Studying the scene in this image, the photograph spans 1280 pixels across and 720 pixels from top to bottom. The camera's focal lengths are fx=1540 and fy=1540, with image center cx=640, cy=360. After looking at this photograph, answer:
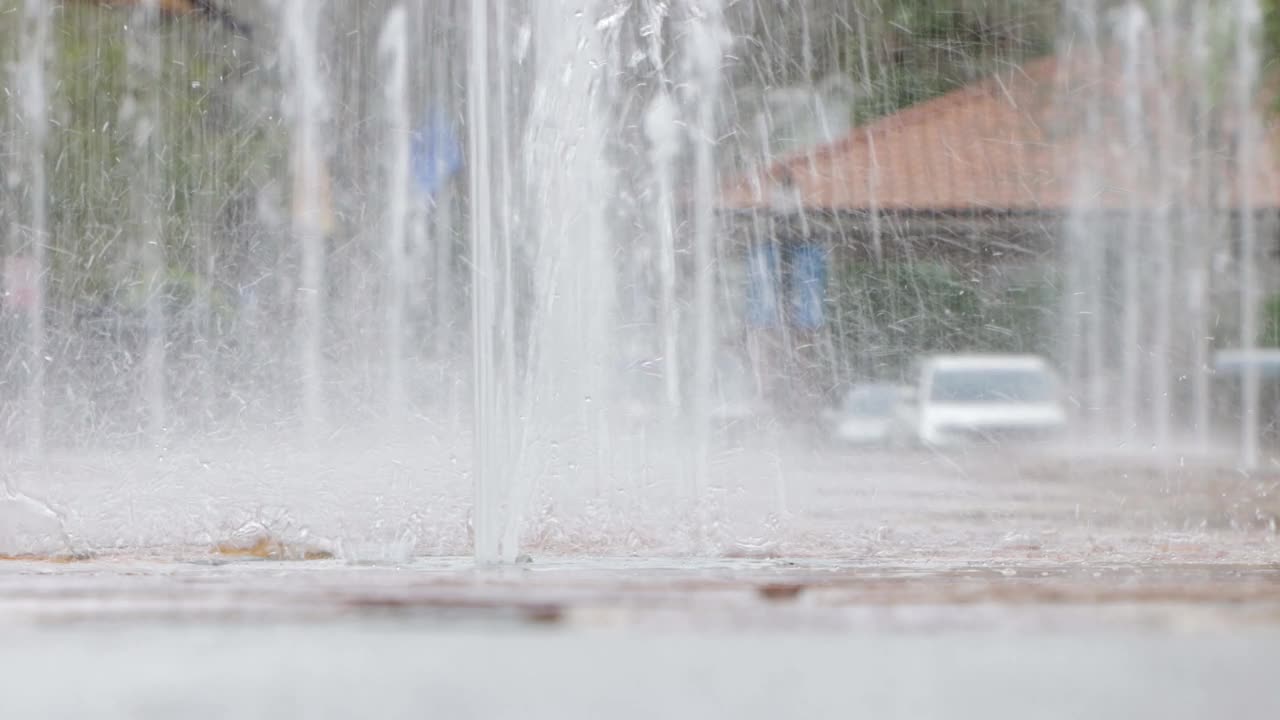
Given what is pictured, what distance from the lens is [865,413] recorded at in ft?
11.2

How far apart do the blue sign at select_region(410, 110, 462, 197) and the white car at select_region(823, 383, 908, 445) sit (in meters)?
1.02

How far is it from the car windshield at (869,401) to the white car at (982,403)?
4 centimetres

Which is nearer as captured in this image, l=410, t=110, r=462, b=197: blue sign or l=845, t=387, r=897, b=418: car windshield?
l=845, t=387, r=897, b=418: car windshield

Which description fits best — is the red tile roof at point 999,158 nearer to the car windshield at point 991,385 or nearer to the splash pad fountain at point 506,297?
the splash pad fountain at point 506,297

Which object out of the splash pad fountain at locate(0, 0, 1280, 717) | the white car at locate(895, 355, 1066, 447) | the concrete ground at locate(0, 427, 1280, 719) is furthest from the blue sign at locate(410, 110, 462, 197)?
the white car at locate(895, 355, 1066, 447)

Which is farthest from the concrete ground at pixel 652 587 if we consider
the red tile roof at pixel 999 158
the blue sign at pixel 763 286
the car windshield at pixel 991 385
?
the red tile roof at pixel 999 158

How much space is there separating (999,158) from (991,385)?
1.77ft

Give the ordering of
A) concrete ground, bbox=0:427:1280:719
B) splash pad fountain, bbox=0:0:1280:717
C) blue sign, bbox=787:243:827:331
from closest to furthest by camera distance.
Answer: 1. concrete ground, bbox=0:427:1280:719
2. splash pad fountain, bbox=0:0:1280:717
3. blue sign, bbox=787:243:827:331

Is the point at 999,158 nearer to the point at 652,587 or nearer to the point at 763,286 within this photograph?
the point at 763,286

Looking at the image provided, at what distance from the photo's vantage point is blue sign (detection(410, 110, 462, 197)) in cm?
352

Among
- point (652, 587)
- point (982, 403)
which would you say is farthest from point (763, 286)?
point (652, 587)

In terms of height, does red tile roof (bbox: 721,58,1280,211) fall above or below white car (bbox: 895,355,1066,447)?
above

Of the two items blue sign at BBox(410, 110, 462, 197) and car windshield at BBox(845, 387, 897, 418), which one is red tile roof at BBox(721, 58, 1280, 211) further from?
blue sign at BBox(410, 110, 462, 197)

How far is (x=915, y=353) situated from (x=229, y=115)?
1.66 m
